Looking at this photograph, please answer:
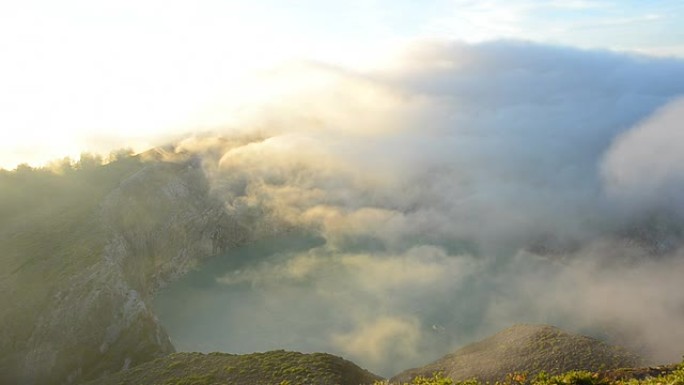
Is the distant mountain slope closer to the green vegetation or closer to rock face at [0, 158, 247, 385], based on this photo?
the green vegetation

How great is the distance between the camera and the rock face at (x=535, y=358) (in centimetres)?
8350

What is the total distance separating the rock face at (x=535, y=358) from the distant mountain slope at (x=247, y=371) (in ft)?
43.9

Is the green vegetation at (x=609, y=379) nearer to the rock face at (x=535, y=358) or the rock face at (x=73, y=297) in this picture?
the rock face at (x=535, y=358)

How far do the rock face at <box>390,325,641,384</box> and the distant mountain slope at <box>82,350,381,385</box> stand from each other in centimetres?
1339

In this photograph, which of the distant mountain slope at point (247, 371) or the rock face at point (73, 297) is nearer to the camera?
the distant mountain slope at point (247, 371)

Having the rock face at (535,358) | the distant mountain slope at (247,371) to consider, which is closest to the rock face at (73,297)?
the distant mountain slope at (247,371)

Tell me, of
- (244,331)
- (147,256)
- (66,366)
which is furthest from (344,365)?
(147,256)

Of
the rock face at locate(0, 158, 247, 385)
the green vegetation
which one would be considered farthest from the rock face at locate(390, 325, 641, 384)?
the rock face at locate(0, 158, 247, 385)

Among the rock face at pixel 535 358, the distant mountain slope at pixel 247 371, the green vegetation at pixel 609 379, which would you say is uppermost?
the green vegetation at pixel 609 379

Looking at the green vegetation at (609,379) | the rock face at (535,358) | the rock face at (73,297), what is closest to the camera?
the green vegetation at (609,379)

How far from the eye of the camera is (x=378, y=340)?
176 m

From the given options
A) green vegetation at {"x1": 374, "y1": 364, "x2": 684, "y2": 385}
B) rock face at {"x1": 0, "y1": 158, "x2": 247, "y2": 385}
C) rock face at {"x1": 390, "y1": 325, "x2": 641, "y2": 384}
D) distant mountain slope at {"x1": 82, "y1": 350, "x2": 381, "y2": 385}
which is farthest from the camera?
rock face at {"x1": 0, "y1": 158, "x2": 247, "y2": 385}

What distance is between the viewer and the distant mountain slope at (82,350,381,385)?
73000mm

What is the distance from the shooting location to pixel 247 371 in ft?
252
